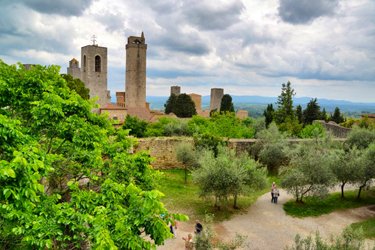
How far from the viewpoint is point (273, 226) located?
15.4 meters

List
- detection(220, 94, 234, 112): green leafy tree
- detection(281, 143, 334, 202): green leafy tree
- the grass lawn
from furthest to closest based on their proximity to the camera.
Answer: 1. detection(220, 94, 234, 112): green leafy tree
2. detection(281, 143, 334, 202): green leafy tree
3. the grass lawn

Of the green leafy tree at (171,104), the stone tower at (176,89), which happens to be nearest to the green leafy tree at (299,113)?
the green leafy tree at (171,104)

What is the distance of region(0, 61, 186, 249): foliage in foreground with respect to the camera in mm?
4926

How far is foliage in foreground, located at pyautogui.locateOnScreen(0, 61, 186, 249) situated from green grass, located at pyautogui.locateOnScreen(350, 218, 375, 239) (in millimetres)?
11037

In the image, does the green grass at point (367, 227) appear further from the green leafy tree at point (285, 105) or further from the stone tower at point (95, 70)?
the stone tower at point (95, 70)

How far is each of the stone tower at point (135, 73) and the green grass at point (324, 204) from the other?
191ft

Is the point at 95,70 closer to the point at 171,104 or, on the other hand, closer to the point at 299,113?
the point at 171,104

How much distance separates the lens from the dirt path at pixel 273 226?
1359 cm

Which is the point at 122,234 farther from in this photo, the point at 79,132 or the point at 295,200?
the point at 295,200

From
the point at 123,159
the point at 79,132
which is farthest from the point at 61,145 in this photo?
the point at 123,159

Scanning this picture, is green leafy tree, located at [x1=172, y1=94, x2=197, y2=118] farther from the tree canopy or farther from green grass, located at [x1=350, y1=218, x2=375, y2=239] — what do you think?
green grass, located at [x1=350, y1=218, x2=375, y2=239]

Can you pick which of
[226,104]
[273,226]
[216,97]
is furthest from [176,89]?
[273,226]

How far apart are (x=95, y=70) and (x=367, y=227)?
58.9m

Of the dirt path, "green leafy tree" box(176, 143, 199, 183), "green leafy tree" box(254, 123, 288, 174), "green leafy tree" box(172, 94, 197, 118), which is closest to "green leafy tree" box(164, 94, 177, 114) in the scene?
"green leafy tree" box(172, 94, 197, 118)
